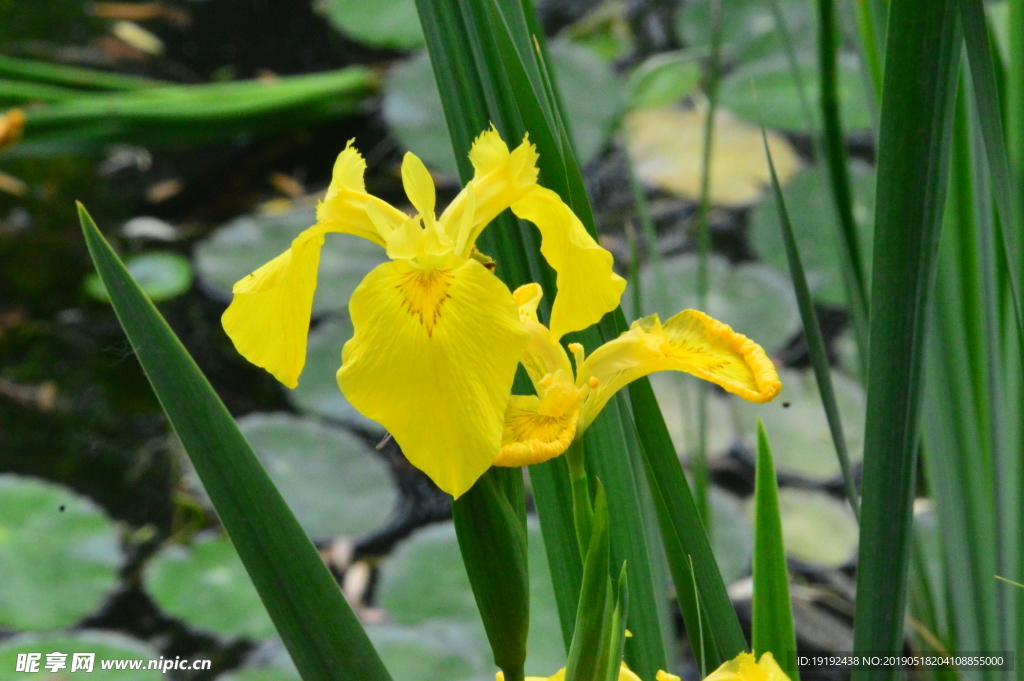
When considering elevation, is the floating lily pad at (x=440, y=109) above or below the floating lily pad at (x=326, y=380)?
above

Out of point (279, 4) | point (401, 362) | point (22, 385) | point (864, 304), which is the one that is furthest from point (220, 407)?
point (279, 4)

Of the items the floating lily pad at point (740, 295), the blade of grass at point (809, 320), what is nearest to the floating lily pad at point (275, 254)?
the floating lily pad at point (740, 295)

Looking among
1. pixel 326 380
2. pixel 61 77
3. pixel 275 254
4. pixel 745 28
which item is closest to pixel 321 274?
pixel 275 254

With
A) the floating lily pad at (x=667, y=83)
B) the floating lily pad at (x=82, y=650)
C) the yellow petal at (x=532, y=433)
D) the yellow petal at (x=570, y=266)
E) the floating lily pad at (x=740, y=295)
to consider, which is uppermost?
the floating lily pad at (x=667, y=83)

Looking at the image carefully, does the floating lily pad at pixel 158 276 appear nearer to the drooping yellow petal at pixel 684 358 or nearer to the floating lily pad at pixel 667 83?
the floating lily pad at pixel 667 83

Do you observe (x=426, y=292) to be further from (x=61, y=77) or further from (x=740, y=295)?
(x=61, y=77)

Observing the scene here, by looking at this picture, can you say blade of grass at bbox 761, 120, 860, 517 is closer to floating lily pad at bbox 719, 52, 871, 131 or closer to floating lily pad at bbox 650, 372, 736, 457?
floating lily pad at bbox 650, 372, 736, 457
